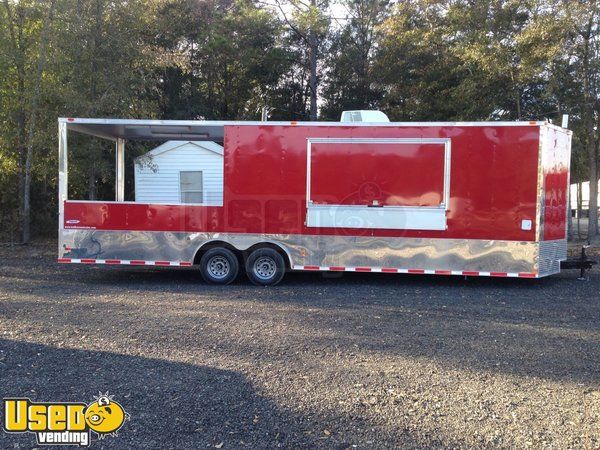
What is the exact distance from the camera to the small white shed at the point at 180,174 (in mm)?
19098

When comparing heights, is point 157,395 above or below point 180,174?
below

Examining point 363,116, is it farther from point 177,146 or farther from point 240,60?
→ point 240,60

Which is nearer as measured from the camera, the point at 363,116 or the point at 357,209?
the point at 357,209

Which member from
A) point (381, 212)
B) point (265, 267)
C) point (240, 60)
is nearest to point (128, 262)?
point (265, 267)

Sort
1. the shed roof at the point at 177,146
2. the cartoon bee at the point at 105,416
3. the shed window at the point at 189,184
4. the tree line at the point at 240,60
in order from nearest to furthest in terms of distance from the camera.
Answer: the cartoon bee at the point at 105,416
the tree line at the point at 240,60
the shed roof at the point at 177,146
the shed window at the point at 189,184

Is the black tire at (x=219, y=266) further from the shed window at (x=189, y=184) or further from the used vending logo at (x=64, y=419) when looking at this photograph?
the shed window at (x=189, y=184)

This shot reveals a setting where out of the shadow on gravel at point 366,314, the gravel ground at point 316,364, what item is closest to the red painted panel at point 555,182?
the shadow on gravel at point 366,314

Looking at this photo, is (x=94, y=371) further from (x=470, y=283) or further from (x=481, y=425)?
(x=470, y=283)

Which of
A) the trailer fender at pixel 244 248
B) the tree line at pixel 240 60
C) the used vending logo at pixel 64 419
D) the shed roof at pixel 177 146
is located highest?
the tree line at pixel 240 60

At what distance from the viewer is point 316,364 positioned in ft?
17.0

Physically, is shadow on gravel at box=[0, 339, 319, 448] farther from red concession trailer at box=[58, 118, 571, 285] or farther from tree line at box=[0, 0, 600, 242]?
tree line at box=[0, 0, 600, 242]

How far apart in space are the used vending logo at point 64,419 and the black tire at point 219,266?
5.75 meters

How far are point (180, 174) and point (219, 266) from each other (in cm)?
1012

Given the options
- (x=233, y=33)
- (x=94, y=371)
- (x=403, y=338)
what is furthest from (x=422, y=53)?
(x=94, y=371)
